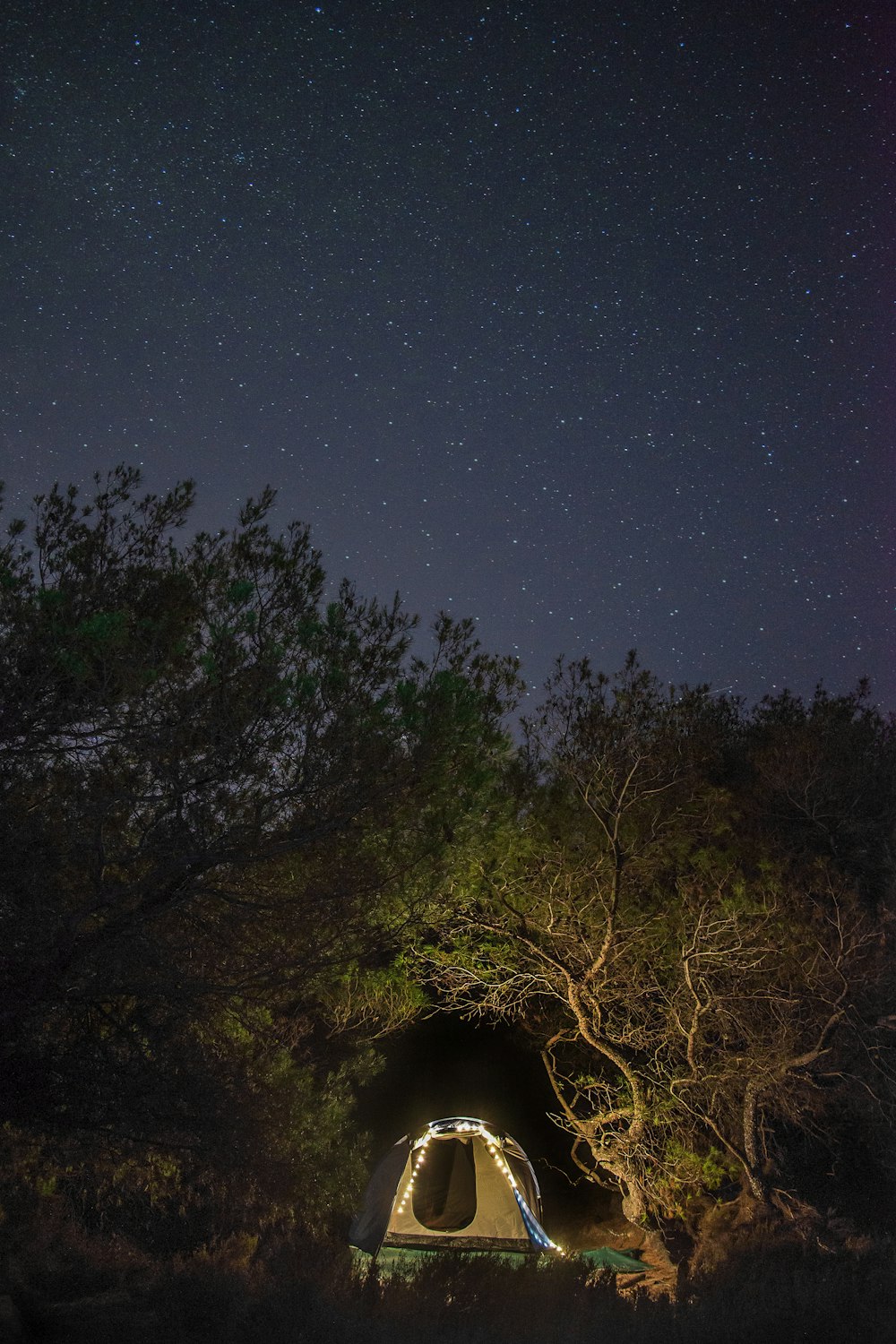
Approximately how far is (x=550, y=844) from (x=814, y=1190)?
20.4ft

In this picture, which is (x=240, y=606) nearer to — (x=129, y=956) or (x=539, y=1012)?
(x=129, y=956)

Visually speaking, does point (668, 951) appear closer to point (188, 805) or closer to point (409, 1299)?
point (409, 1299)

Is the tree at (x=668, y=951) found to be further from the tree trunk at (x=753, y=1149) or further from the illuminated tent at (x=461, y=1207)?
the illuminated tent at (x=461, y=1207)

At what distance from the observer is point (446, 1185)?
492 inches

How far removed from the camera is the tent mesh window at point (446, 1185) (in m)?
11.8

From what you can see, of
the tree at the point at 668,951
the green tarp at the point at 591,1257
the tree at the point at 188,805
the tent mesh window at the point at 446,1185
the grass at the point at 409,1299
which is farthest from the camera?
the tent mesh window at the point at 446,1185

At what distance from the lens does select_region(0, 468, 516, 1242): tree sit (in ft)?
14.8

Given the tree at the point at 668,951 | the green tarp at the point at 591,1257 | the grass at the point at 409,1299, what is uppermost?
the tree at the point at 668,951

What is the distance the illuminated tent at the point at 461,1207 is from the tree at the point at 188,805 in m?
4.56

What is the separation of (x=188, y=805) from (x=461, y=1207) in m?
9.72

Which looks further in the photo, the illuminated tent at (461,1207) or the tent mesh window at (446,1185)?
the tent mesh window at (446,1185)

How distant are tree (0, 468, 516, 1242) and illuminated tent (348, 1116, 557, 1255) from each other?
15.0 feet

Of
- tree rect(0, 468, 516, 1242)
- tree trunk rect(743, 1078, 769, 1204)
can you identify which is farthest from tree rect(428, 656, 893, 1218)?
tree rect(0, 468, 516, 1242)

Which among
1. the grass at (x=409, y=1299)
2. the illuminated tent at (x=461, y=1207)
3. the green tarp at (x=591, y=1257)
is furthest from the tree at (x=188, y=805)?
the illuminated tent at (x=461, y=1207)
